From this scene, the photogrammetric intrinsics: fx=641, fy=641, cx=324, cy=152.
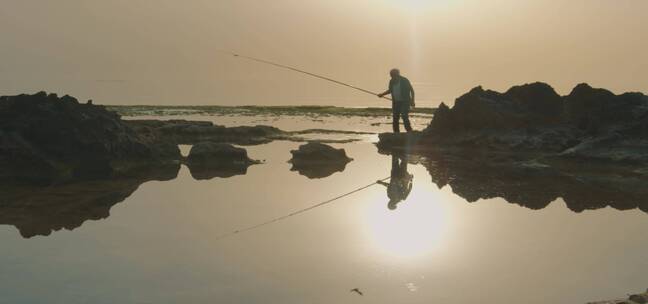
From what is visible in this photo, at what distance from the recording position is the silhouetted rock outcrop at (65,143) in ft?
49.8

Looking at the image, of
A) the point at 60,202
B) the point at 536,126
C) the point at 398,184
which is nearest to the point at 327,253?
the point at 60,202

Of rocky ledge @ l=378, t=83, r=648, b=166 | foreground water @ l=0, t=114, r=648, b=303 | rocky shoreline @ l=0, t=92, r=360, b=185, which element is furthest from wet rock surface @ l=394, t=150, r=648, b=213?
rocky shoreline @ l=0, t=92, r=360, b=185

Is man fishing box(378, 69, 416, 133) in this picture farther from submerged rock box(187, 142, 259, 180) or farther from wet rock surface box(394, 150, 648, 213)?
submerged rock box(187, 142, 259, 180)

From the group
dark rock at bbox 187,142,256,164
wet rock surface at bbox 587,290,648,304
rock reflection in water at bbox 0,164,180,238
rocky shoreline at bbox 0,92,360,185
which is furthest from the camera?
dark rock at bbox 187,142,256,164

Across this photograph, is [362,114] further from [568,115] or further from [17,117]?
[17,117]

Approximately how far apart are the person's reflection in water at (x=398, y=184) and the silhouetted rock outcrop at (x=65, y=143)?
6.30m

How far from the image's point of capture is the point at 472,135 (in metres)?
21.9

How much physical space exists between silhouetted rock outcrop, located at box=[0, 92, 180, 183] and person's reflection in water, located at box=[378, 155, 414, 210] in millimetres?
6301

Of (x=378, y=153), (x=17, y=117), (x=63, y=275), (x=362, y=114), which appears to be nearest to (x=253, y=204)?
(x=63, y=275)

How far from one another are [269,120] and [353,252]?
29548 millimetres

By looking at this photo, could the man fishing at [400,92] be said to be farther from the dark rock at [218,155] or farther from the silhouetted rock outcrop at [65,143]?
the silhouetted rock outcrop at [65,143]

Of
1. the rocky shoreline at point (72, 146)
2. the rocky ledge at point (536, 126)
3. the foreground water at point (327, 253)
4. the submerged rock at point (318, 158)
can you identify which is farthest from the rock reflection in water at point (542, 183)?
the rocky shoreline at point (72, 146)

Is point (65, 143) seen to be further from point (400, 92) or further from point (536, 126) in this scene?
point (536, 126)

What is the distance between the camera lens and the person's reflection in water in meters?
12.1
